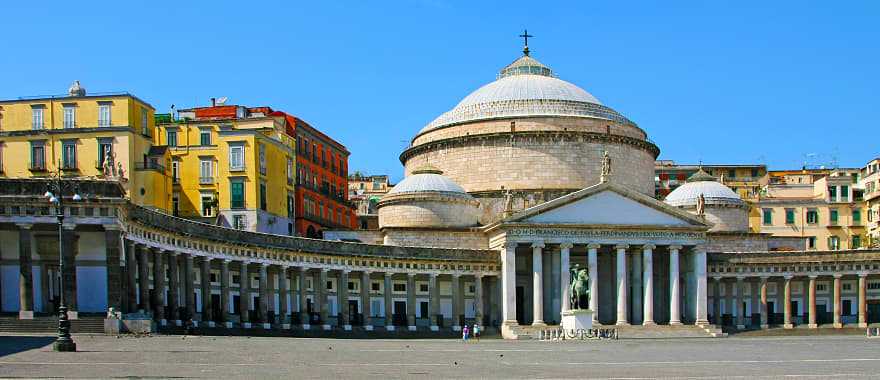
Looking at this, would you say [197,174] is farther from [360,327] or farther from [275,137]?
[360,327]

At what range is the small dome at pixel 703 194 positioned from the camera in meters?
111

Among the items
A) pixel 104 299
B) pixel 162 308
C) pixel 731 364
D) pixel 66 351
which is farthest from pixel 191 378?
pixel 162 308

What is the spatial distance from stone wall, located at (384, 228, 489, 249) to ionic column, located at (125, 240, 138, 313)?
3661cm

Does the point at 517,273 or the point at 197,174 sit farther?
the point at 517,273

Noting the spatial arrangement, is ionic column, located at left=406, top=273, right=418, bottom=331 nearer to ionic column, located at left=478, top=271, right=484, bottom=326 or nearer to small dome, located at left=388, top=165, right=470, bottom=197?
ionic column, located at left=478, top=271, right=484, bottom=326

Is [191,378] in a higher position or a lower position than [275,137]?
lower

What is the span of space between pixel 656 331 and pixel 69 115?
42.7 m

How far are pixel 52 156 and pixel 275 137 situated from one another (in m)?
21.0

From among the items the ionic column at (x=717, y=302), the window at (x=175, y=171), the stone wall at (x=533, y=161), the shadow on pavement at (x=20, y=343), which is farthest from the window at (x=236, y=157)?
the ionic column at (x=717, y=302)

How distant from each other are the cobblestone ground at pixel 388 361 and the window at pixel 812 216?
228 ft

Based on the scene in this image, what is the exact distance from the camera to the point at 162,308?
7100cm

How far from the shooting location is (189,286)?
76812 millimetres

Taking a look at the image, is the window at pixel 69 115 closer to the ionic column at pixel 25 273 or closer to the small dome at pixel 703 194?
the ionic column at pixel 25 273

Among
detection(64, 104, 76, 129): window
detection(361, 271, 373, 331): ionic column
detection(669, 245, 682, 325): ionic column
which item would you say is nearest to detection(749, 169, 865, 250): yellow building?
detection(669, 245, 682, 325): ionic column
